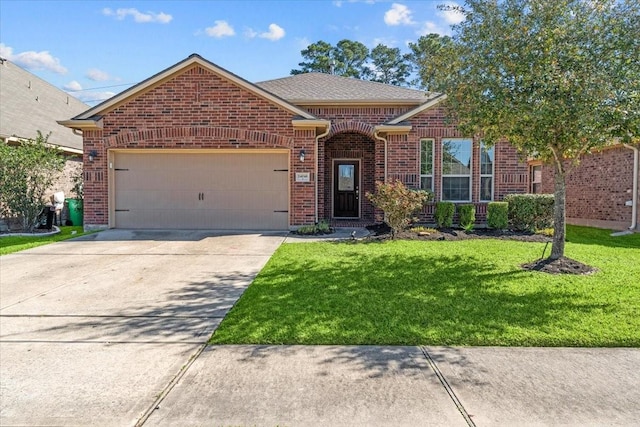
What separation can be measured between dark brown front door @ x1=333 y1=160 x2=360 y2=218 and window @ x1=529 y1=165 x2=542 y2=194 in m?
9.59

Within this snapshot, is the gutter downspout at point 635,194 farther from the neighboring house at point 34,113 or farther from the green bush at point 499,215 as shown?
the neighboring house at point 34,113

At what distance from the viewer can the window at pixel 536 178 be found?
19797 mm

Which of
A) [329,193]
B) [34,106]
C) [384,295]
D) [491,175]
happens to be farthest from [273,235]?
[34,106]

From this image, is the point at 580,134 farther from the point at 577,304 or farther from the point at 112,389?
the point at 112,389

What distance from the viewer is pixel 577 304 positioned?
536 centimetres

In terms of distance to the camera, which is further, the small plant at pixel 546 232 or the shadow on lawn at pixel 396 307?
the small plant at pixel 546 232

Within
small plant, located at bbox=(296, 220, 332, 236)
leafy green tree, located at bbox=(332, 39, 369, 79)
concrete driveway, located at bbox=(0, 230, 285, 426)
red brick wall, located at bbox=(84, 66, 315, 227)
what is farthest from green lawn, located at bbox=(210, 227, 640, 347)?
leafy green tree, located at bbox=(332, 39, 369, 79)

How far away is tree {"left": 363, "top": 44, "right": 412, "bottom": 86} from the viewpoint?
43.2 metres

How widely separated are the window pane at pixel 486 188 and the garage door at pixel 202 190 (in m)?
6.09

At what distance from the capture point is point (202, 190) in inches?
Answer: 493

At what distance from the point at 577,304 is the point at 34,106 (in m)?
19.5

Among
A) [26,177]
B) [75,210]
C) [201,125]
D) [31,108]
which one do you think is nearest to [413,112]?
[201,125]

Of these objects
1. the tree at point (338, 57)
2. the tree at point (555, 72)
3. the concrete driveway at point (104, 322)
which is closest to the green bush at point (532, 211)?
the tree at point (555, 72)

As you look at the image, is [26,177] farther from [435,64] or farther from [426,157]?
[426,157]
